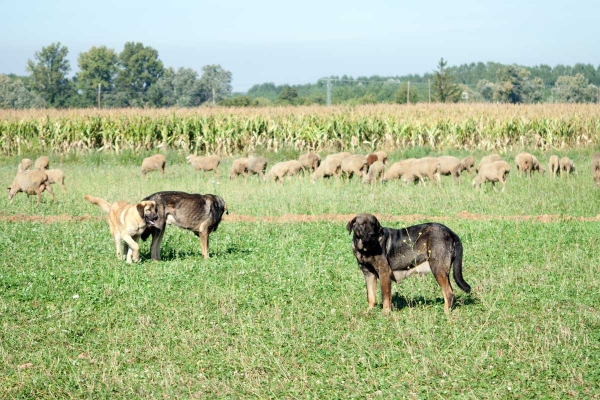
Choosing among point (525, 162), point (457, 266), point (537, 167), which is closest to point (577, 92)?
point (537, 167)

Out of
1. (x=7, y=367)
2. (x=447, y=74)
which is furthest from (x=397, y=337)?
(x=447, y=74)

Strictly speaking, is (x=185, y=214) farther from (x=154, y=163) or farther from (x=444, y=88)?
(x=444, y=88)

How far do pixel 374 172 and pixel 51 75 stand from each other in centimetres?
8399

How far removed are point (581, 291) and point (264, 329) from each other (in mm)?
4417

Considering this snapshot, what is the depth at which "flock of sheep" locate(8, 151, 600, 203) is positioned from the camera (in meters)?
24.5

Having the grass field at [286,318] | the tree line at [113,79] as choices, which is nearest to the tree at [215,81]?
the tree line at [113,79]

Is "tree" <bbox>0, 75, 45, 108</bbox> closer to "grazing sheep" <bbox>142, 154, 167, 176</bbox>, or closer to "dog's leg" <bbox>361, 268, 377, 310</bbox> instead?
"grazing sheep" <bbox>142, 154, 167, 176</bbox>

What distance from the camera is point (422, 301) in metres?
10.6

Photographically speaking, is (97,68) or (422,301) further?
(97,68)

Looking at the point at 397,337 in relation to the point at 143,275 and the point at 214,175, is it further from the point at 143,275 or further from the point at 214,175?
the point at 214,175

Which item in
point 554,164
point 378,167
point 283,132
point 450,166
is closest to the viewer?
point 450,166

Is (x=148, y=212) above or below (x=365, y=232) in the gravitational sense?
below

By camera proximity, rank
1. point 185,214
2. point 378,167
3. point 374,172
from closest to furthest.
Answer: point 185,214, point 374,172, point 378,167

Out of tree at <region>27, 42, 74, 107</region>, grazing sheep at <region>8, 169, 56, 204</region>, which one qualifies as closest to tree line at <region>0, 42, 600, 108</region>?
tree at <region>27, 42, 74, 107</region>
